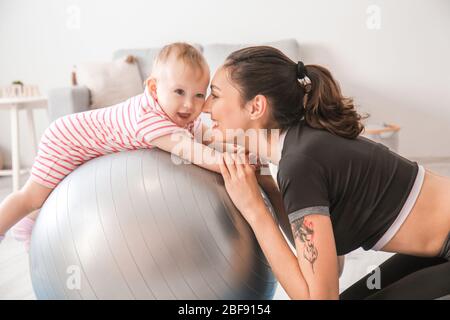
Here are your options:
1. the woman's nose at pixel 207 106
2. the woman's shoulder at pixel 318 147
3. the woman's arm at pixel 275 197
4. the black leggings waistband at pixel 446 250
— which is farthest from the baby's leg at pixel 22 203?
the black leggings waistband at pixel 446 250

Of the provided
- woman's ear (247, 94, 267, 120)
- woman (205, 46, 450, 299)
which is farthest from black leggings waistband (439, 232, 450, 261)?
woman's ear (247, 94, 267, 120)

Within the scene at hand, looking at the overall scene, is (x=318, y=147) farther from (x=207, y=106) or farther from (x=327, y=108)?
(x=207, y=106)

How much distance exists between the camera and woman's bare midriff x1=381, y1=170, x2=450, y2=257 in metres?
1.38

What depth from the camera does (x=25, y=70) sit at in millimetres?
4727

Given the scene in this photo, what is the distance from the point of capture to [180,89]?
5.17 feet

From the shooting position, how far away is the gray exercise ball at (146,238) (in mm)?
1288

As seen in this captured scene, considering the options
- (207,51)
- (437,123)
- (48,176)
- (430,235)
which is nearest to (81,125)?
(48,176)

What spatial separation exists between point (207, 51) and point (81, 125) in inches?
108

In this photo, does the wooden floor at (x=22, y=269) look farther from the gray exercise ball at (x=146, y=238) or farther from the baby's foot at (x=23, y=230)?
the gray exercise ball at (x=146, y=238)

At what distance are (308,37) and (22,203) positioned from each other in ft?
10.5

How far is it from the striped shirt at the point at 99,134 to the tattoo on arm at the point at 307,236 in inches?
17.6

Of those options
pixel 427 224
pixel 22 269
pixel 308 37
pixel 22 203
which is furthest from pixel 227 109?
pixel 308 37

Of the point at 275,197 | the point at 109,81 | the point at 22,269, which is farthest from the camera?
the point at 109,81

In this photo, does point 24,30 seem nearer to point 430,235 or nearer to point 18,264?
point 18,264
